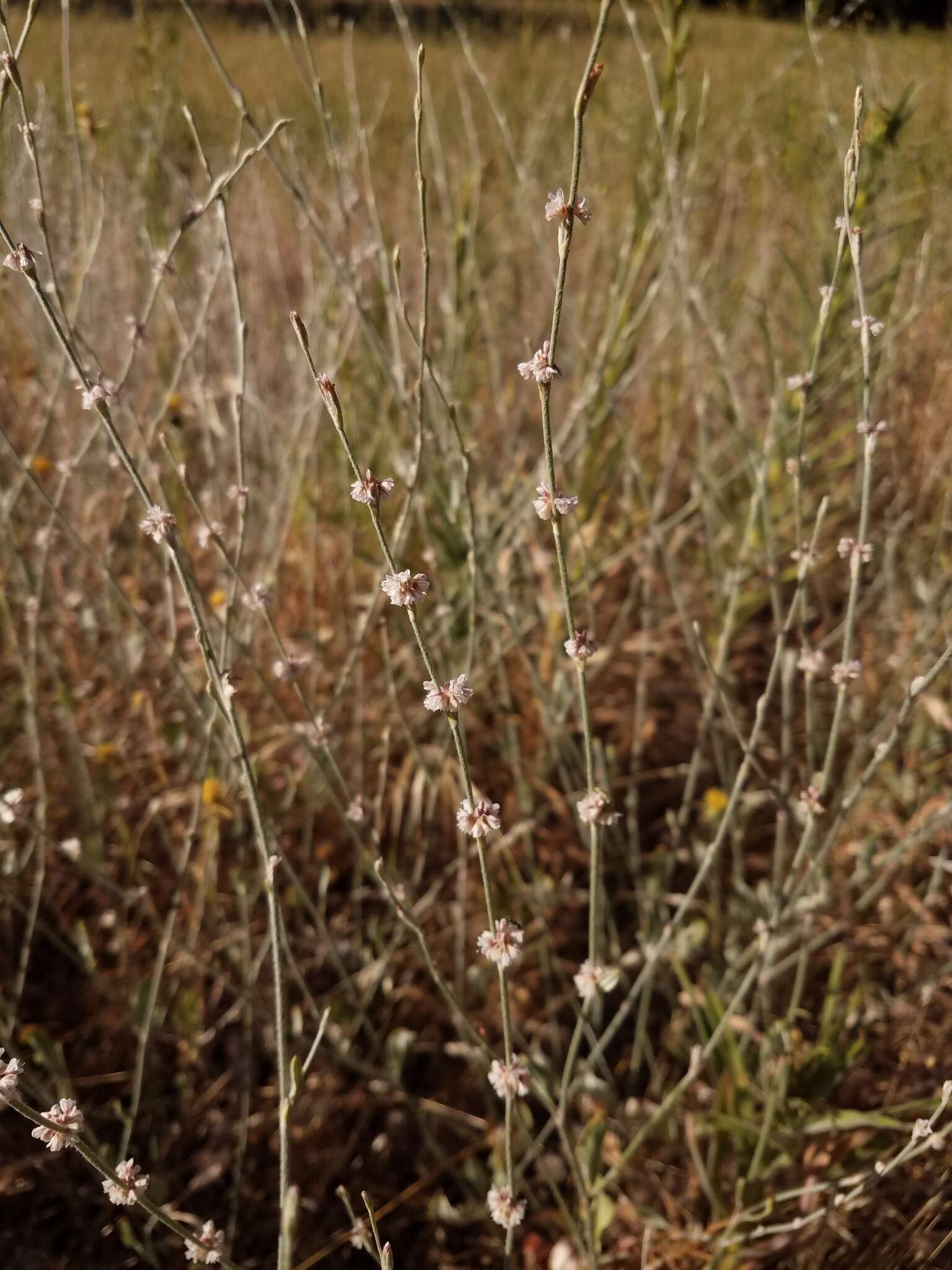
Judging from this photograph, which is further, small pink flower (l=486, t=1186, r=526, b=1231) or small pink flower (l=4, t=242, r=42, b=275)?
small pink flower (l=486, t=1186, r=526, b=1231)

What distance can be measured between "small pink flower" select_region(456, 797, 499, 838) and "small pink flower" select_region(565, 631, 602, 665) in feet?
0.38

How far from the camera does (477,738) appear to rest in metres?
1.59

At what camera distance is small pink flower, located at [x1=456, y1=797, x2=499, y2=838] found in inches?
23.0

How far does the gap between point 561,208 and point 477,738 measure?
115 cm

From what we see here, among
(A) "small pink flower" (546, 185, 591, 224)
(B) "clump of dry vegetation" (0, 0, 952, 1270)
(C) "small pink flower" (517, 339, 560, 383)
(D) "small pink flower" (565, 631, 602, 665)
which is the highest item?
(A) "small pink flower" (546, 185, 591, 224)

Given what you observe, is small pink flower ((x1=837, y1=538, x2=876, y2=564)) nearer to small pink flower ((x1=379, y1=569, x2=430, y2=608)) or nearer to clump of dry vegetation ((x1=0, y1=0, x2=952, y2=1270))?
clump of dry vegetation ((x1=0, y1=0, x2=952, y2=1270))

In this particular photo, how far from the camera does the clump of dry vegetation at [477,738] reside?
91cm

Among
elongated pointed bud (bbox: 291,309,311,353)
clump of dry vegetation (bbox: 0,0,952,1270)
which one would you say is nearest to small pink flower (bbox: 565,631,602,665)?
clump of dry vegetation (bbox: 0,0,952,1270)

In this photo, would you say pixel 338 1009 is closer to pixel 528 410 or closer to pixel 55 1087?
pixel 55 1087

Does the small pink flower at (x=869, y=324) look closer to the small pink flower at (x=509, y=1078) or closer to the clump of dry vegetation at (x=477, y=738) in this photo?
the clump of dry vegetation at (x=477, y=738)

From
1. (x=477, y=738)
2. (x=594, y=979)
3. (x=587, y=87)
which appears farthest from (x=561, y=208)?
(x=477, y=738)

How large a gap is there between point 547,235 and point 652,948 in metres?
2.08

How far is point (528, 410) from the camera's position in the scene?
6.93 feet

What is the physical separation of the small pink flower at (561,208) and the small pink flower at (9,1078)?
0.57 m
